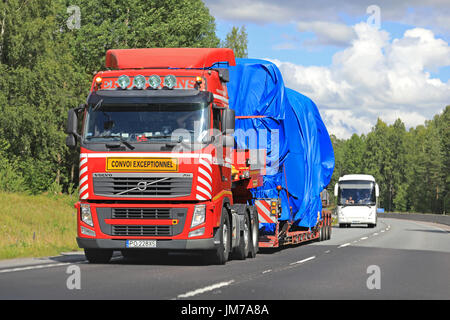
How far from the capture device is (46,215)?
29.6 metres

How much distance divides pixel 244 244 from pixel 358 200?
101ft

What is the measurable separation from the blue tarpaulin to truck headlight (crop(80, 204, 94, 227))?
5167mm

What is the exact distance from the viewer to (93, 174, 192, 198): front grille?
13461 millimetres

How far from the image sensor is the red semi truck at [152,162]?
1348cm

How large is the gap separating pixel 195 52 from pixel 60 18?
37.9 metres

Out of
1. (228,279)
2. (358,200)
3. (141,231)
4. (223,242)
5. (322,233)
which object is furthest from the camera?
(358,200)

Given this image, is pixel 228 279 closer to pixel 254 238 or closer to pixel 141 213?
pixel 141 213

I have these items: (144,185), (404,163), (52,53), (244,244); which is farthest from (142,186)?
(404,163)

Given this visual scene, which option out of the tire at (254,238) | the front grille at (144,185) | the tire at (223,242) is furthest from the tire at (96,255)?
the tire at (254,238)

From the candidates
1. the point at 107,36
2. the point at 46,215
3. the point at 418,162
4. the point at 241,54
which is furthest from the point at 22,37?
the point at 418,162

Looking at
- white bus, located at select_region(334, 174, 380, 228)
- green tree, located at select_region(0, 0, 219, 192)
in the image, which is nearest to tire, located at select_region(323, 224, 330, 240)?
white bus, located at select_region(334, 174, 380, 228)

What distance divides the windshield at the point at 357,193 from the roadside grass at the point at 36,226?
54.8ft

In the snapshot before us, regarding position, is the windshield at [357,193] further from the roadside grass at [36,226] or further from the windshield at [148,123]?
the windshield at [148,123]

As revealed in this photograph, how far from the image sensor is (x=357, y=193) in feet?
152
